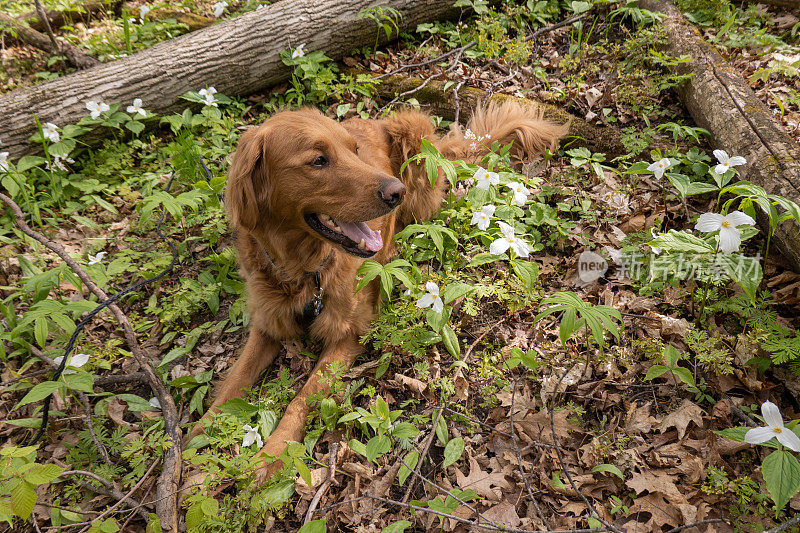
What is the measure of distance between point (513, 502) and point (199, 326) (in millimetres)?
2561

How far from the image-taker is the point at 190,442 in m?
2.74

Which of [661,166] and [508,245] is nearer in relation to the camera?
[508,245]

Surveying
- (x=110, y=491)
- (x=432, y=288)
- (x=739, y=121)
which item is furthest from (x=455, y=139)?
(x=110, y=491)

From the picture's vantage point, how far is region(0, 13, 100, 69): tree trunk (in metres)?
5.47

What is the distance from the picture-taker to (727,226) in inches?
91.7

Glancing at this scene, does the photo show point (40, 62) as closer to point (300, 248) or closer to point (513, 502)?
point (300, 248)

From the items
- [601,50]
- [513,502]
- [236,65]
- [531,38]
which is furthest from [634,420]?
[236,65]

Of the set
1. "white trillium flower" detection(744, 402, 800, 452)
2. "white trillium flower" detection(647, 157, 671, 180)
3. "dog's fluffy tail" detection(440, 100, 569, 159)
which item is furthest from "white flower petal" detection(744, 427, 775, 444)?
"dog's fluffy tail" detection(440, 100, 569, 159)

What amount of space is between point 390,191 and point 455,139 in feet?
5.62

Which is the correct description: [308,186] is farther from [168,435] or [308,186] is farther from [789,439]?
[789,439]

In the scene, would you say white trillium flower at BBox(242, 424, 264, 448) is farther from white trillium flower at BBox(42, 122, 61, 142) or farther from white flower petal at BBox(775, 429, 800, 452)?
white trillium flower at BBox(42, 122, 61, 142)

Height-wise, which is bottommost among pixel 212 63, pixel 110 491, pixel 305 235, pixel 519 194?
pixel 110 491

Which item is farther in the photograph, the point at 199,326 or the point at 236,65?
the point at 236,65

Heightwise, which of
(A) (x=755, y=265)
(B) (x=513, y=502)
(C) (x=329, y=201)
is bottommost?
(B) (x=513, y=502)
